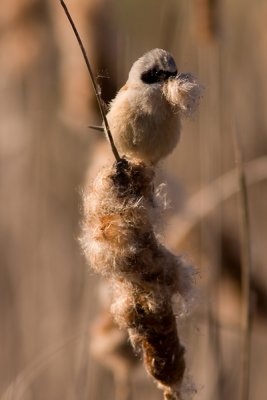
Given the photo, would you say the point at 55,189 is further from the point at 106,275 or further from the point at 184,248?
the point at 106,275

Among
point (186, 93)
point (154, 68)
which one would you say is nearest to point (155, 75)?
point (154, 68)

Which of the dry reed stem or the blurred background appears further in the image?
the blurred background

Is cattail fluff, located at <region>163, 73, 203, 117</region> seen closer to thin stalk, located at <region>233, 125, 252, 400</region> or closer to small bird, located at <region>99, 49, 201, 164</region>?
small bird, located at <region>99, 49, 201, 164</region>

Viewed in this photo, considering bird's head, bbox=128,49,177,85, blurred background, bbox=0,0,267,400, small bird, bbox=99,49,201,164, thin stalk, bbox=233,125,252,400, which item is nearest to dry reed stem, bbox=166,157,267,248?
blurred background, bbox=0,0,267,400

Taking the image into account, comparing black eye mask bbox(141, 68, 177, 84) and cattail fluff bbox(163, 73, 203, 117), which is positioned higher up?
cattail fluff bbox(163, 73, 203, 117)

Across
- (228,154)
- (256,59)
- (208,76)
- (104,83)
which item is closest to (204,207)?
(208,76)

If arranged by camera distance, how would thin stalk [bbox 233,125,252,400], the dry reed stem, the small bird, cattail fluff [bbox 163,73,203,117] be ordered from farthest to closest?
1. the dry reed stem
2. thin stalk [bbox 233,125,252,400]
3. the small bird
4. cattail fluff [bbox 163,73,203,117]
